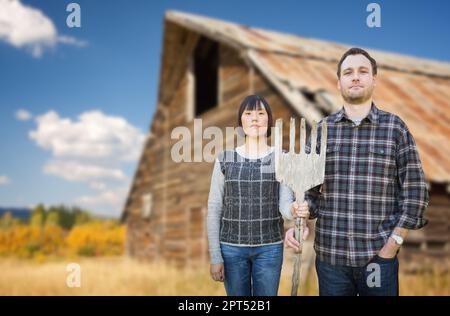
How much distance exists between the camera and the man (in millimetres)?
2285

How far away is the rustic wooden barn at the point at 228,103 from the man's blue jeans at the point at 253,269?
492 cm

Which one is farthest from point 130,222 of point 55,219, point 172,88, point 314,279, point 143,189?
point 55,219

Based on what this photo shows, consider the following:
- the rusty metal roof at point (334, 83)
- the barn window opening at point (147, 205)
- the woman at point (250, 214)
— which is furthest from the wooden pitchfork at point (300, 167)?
the barn window opening at point (147, 205)

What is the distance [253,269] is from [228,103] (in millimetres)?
8097

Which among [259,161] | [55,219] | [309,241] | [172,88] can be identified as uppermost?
[172,88]

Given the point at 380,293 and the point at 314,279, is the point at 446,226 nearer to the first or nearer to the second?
the point at 314,279

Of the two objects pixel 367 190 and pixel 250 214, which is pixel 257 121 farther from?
pixel 367 190

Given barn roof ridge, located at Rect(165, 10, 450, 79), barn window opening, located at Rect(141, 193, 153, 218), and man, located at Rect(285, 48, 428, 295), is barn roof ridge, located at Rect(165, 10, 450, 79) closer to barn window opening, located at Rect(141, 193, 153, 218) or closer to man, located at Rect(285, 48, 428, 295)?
barn window opening, located at Rect(141, 193, 153, 218)

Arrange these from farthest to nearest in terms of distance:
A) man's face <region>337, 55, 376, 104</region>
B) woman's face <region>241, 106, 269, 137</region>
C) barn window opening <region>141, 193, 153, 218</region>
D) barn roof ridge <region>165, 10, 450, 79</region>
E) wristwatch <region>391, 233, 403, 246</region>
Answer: barn window opening <region>141, 193, 153, 218</region>, barn roof ridge <region>165, 10, 450, 79</region>, woman's face <region>241, 106, 269, 137</region>, man's face <region>337, 55, 376, 104</region>, wristwatch <region>391, 233, 403, 246</region>

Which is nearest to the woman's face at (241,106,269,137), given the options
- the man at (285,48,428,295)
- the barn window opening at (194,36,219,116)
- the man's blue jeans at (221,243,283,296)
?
the man at (285,48,428,295)

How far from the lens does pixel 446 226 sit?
7.93 meters

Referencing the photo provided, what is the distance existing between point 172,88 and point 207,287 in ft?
22.5

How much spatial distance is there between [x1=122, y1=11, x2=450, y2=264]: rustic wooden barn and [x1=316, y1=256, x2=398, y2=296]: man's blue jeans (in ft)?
15.8
